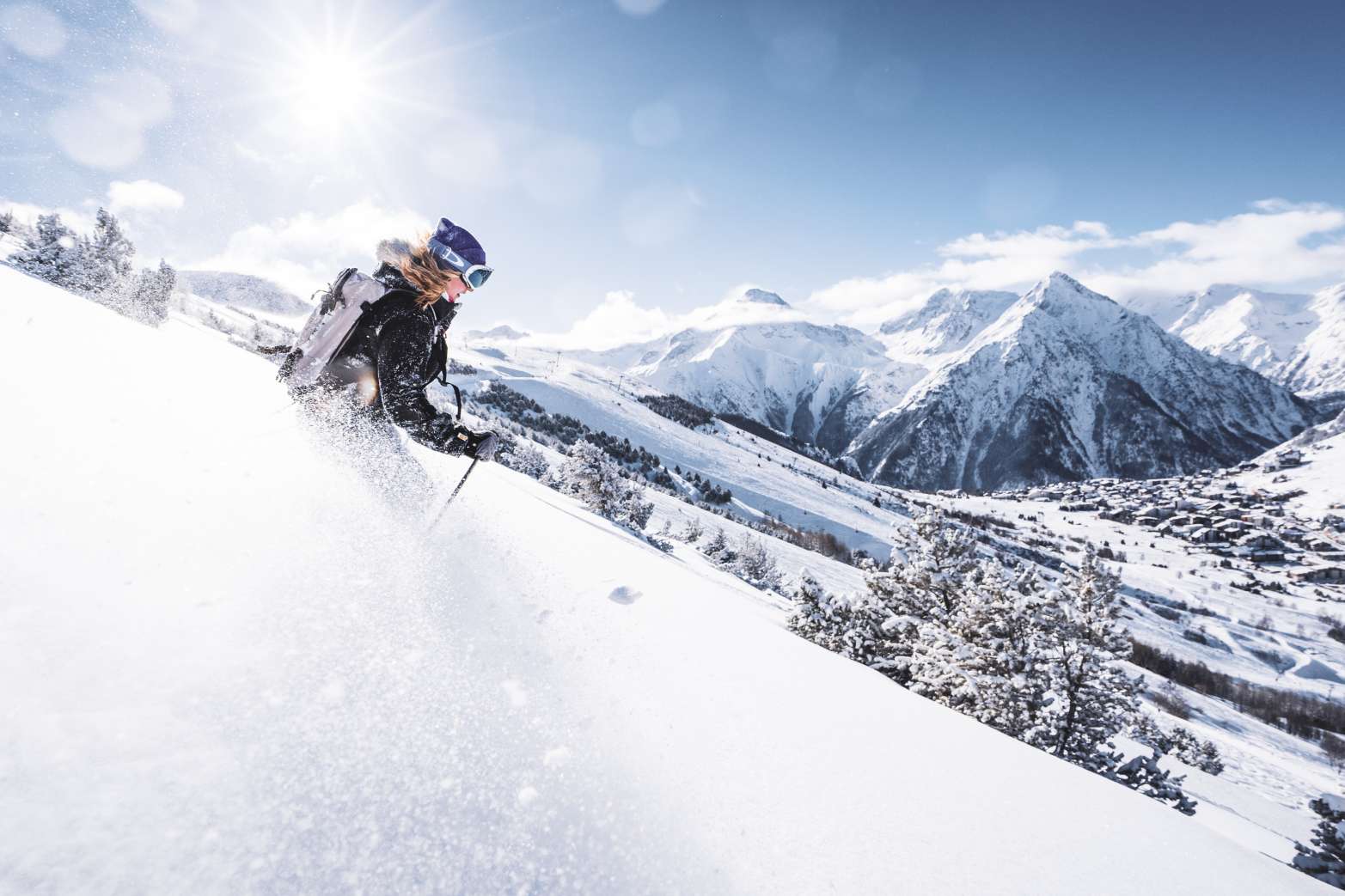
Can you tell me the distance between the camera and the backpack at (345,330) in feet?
15.9

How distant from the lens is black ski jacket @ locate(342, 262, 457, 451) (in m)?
4.80

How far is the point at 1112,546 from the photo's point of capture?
6452 inches

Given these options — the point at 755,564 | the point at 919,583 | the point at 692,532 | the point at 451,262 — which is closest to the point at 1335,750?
the point at 755,564

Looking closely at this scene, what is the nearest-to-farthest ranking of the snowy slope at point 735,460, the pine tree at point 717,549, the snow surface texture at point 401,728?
the snow surface texture at point 401,728
the pine tree at point 717,549
the snowy slope at point 735,460

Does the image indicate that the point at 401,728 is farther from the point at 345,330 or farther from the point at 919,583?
the point at 919,583

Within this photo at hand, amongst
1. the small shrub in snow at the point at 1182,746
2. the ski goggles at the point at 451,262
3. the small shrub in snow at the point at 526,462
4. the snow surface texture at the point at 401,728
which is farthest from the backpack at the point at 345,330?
the small shrub in snow at the point at 1182,746

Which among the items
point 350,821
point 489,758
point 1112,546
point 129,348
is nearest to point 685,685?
point 489,758

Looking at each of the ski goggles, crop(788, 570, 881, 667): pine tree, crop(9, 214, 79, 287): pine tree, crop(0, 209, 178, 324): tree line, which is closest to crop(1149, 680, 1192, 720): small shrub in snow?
crop(788, 570, 881, 667): pine tree

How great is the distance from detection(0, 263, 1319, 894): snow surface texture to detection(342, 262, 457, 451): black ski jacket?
114 cm

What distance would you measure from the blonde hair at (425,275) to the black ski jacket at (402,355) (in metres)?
0.07

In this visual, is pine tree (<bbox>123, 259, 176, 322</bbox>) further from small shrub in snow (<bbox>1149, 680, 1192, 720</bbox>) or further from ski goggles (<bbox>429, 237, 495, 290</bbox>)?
small shrub in snow (<bbox>1149, 680, 1192, 720</bbox>)

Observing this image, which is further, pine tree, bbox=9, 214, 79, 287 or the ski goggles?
pine tree, bbox=9, 214, 79, 287

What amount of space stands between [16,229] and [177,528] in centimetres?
9856

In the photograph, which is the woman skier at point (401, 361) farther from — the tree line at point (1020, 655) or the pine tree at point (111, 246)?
the pine tree at point (111, 246)
